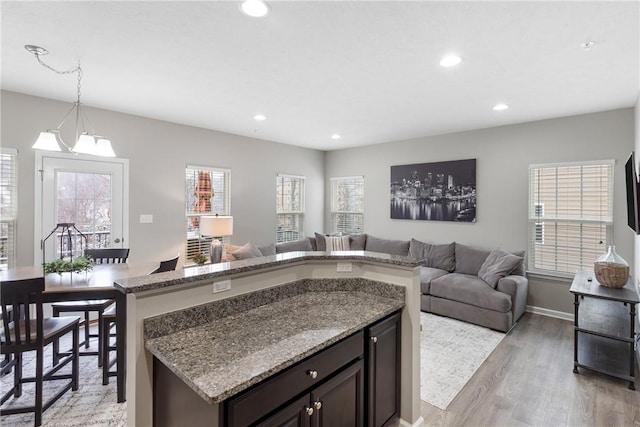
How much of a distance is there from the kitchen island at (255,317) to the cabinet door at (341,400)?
0.63ft

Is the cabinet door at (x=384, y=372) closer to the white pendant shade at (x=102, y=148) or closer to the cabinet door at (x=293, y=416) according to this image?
the cabinet door at (x=293, y=416)

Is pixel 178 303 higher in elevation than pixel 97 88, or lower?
lower

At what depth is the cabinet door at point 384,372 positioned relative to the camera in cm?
180

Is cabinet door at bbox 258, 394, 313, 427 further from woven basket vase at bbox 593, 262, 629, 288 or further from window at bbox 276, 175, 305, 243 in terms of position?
window at bbox 276, 175, 305, 243

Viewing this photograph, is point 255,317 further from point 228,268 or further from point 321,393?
point 321,393

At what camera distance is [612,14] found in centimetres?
193

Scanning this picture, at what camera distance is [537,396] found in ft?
8.25

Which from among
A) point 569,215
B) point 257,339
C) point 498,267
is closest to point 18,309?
point 257,339

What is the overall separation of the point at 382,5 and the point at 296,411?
7.19 feet

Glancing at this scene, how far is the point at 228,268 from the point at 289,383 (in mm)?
690

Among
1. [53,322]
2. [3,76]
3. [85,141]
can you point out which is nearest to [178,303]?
[53,322]

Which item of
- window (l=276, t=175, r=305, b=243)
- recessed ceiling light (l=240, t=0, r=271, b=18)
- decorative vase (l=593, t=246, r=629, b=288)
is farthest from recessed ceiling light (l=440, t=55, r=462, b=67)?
window (l=276, t=175, r=305, b=243)

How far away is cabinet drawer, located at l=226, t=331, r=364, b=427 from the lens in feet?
3.84

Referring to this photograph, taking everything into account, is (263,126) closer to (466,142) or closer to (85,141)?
(85,141)
